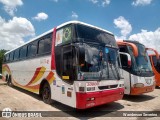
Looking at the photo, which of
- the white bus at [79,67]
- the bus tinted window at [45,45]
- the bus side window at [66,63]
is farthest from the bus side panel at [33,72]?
the bus side window at [66,63]

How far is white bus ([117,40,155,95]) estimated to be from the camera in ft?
28.6

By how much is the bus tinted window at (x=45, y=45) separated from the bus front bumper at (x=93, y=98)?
3191mm

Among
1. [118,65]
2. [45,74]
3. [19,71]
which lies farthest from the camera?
[19,71]

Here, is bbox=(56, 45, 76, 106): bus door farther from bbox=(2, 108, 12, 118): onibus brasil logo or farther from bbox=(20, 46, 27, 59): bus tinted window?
bbox=(20, 46, 27, 59): bus tinted window

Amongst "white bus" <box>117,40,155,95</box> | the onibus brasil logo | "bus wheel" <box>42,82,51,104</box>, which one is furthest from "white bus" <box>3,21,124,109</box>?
the onibus brasil logo

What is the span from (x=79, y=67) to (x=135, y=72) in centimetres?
396

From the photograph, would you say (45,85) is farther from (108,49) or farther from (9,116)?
(108,49)

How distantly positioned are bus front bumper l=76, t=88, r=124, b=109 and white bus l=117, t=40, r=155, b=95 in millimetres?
2028

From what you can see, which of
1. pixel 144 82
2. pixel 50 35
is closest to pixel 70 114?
pixel 50 35

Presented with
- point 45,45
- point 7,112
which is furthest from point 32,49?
point 7,112

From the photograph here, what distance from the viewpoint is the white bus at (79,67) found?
19.5 ft

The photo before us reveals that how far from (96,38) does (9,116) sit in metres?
4.43

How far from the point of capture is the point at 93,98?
19.9ft

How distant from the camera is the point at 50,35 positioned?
8.40 meters
